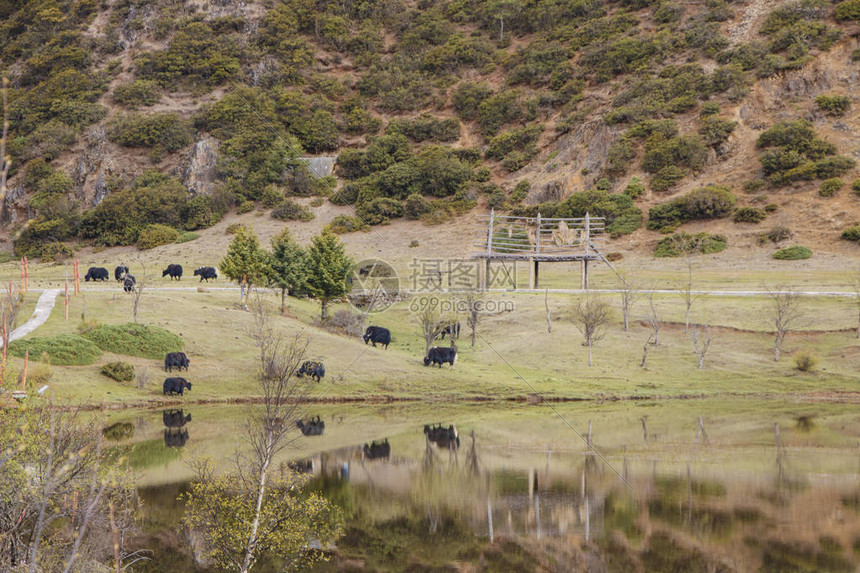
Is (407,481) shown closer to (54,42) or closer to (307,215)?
(307,215)

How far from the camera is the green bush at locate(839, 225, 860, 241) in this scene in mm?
68619

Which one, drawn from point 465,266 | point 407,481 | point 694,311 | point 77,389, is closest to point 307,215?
point 465,266

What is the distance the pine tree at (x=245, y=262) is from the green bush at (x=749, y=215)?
47.1 meters

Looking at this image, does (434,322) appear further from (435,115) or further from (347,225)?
(435,115)

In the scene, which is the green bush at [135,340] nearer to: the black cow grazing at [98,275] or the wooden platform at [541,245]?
the black cow grazing at [98,275]

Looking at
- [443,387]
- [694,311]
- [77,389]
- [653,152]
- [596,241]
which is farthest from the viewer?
[653,152]

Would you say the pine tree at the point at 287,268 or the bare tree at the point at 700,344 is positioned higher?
the pine tree at the point at 287,268

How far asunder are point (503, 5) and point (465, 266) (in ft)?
232

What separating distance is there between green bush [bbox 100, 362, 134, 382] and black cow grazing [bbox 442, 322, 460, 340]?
19071 mm

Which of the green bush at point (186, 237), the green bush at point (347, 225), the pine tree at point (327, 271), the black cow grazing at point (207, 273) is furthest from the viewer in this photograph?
the green bush at point (186, 237)

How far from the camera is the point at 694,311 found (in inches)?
2056

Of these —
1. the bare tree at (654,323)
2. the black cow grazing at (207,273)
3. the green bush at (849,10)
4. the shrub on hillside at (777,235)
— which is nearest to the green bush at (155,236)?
the black cow grazing at (207,273)

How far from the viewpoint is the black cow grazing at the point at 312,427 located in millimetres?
32841

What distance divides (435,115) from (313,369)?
79457 mm
